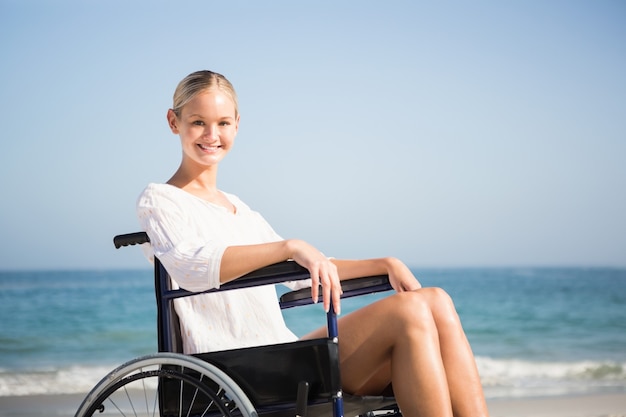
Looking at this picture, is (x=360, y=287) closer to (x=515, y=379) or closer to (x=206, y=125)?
(x=206, y=125)

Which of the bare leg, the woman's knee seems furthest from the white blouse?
the woman's knee

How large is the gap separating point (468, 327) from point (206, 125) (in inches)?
476

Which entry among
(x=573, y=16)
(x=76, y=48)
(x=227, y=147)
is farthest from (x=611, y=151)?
(x=227, y=147)

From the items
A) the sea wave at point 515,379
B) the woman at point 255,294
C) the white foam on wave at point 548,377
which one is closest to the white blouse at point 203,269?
the woman at point 255,294

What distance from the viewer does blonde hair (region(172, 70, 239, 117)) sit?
6.69ft

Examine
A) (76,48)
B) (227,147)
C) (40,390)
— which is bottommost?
(40,390)

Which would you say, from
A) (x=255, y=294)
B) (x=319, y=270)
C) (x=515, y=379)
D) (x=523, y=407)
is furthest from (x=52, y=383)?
(x=319, y=270)

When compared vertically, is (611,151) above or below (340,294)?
above

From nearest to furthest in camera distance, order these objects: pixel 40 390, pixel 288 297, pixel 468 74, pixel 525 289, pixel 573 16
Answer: pixel 288 297, pixel 40 390, pixel 525 289, pixel 573 16, pixel 468 74

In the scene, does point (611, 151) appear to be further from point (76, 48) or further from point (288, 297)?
point (288, 297)

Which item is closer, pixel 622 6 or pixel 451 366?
pixel 451 366

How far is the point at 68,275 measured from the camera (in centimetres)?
2095

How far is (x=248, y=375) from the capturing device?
1818mm

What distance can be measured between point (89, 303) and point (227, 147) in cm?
1396
